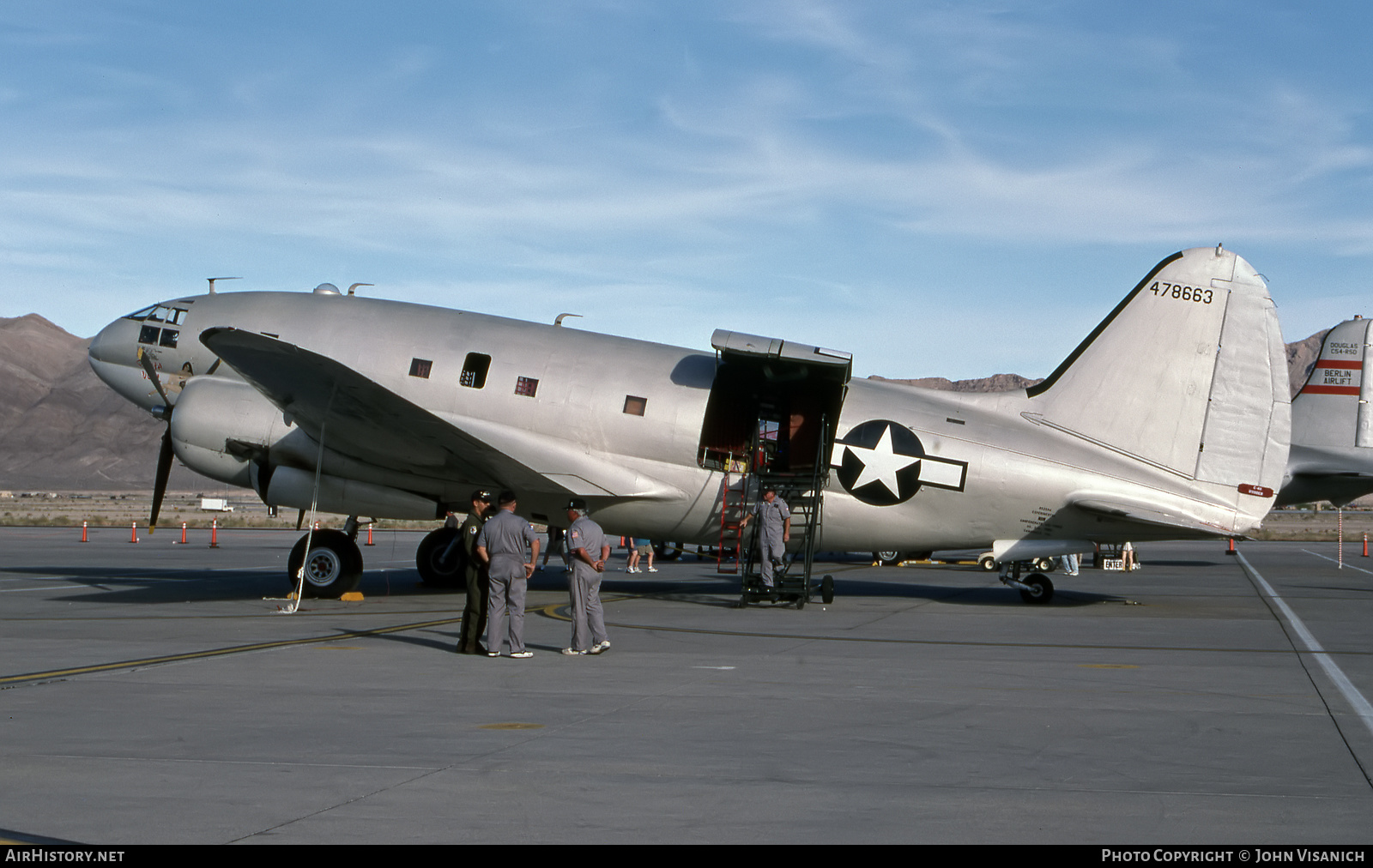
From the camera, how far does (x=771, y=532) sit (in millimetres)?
20984

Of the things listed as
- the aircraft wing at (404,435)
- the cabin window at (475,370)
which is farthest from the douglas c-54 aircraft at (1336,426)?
the cabin window at (475,370)

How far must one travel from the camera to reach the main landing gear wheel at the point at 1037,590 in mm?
22188

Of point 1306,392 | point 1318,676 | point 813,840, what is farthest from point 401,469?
point 1306,392

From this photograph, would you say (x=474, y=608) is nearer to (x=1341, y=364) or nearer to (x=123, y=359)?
(x=123, y=359)

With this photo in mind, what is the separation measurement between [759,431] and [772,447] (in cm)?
40

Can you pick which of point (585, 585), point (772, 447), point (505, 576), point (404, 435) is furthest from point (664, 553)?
point (505, 576)

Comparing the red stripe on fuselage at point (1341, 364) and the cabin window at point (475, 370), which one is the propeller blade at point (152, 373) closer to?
the cabin window at point (475, 370)

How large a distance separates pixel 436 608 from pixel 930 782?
45.9 ft

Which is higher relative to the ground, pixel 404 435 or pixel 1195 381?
pixel 1195 381

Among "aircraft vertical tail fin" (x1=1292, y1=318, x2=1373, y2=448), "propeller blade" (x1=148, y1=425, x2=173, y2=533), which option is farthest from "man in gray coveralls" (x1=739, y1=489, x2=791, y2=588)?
"aircraft vertical tail fin" (x1=1292, y1=318, x2=1373, y2=448)

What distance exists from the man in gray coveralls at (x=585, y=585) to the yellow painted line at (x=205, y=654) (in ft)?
11.5

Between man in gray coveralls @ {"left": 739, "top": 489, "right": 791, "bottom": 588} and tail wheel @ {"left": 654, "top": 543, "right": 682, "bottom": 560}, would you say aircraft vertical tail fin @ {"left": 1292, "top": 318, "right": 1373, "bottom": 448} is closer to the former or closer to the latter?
tail wheel @ {"left": 654, "top": 543, "right": 682, "bottom": 560}

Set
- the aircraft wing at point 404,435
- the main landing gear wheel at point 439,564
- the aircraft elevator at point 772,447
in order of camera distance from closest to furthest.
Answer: the aircraft wing at point 404,435, the aircraft elevator at point 772,447, the main landing gear wheel at point 439,564

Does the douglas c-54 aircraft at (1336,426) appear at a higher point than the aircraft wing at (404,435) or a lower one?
higher
